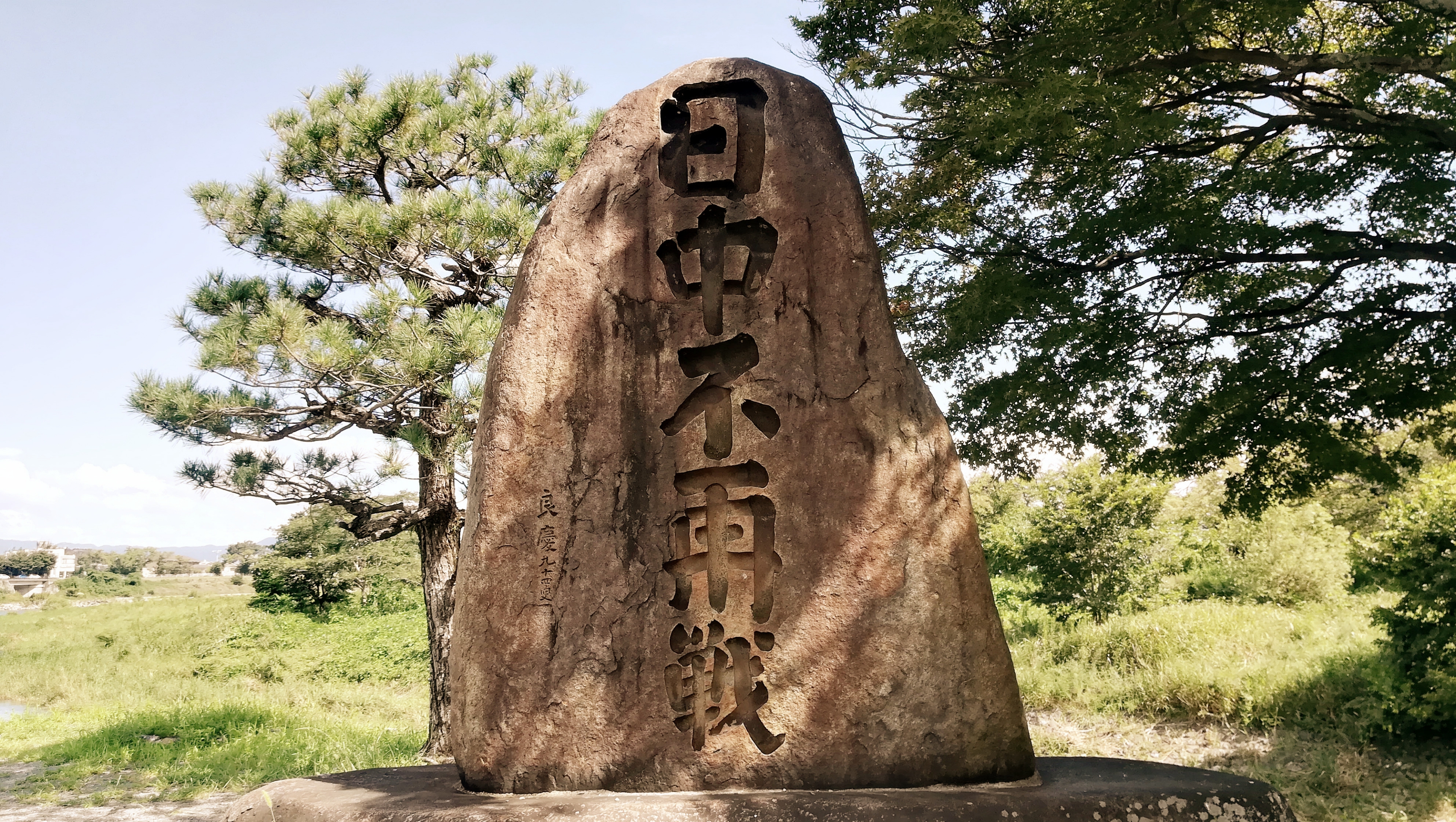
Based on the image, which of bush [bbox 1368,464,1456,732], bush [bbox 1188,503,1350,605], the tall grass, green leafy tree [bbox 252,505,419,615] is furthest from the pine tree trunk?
green leafy tree [bbox 252,505,419,615]

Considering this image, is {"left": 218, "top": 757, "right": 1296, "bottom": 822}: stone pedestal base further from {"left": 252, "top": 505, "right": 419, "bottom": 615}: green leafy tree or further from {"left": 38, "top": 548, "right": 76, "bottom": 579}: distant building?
{"left": 38, "top": 548, "right": 76, "bottom": 579}: distant building

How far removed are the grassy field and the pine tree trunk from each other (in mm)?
345

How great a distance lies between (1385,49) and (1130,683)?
6401 mm

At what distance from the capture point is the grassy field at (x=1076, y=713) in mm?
7262

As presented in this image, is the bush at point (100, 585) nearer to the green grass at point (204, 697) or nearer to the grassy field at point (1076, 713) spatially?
the green grass at point (204, 697)

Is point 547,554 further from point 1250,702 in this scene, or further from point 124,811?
point 1250,702

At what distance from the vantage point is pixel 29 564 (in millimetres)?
51500

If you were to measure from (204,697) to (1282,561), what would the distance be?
53.0ft

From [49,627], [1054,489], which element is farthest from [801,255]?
[49,627]

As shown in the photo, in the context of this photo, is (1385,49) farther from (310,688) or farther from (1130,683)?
(310,688)

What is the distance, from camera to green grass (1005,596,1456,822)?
6809 mm

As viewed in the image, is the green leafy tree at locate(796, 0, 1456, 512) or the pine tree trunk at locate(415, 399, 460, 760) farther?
the pine tree trunk at locate(415, 399, 460, 760)

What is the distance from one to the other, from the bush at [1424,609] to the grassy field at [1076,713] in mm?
421

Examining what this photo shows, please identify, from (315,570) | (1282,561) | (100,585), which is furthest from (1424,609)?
(100,585)
